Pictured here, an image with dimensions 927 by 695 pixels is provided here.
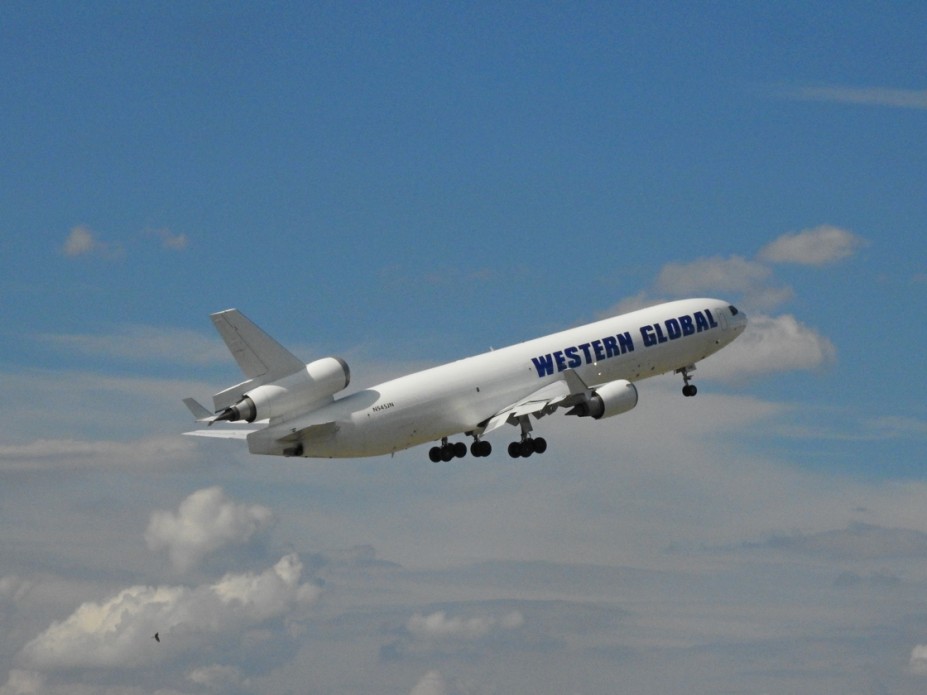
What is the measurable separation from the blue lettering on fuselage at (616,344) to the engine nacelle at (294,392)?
38.1 feet

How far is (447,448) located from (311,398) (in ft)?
35.3

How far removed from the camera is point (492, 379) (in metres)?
71.6

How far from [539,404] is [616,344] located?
6775 millimetres

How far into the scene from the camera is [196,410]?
227 ft

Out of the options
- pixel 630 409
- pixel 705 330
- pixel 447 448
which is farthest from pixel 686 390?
pixel 447 448

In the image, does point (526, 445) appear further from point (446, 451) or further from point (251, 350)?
point (251, 350)

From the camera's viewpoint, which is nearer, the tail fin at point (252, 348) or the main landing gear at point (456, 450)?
the tail fin at point (252, 348)

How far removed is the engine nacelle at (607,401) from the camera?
235 feet

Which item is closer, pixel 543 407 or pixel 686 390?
pixel 543 407

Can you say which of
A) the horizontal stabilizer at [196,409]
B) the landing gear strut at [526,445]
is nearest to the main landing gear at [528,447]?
the landing gear strut at [526,445]

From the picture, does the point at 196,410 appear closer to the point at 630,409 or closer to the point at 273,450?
the point at 273,450

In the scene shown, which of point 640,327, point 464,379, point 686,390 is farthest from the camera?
point 686,390

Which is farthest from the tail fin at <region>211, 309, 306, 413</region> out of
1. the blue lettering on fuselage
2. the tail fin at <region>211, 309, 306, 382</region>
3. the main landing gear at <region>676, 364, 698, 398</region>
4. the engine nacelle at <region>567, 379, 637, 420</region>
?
the main landing gear at <region>676, 364, 698, 398</region>

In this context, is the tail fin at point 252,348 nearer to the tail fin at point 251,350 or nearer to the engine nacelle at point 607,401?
the tail fin at point 251,350
